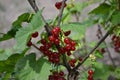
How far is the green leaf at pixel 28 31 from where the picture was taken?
160cm

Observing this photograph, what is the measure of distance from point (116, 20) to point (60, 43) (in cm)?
43

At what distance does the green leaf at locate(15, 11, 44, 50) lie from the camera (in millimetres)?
1603

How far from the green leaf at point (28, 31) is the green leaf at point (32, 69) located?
0.23 metres

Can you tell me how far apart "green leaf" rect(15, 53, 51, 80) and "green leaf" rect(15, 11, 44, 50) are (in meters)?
0.23

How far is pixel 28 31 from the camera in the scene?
1.65 m

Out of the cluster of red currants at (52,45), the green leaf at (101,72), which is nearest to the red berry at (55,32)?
the cluster of red currants at (52,45)

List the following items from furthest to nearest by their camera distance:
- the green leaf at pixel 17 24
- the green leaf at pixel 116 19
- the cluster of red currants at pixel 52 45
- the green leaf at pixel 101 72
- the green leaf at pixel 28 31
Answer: the green leaf at pixel 101 72, the green leaf at pixel 116 19, the green leaf at pixel 17 24, the cluster of red currants at pixel 52 45, the green leaf at pixel 28 31

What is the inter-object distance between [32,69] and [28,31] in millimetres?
265

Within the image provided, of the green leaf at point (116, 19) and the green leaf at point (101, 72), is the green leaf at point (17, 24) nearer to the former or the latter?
the green leaf at point (116, 19)

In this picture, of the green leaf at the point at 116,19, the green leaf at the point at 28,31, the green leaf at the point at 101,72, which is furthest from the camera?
the green leaf at the point at 101,72

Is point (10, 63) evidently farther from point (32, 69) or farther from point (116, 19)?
point (116, 19)

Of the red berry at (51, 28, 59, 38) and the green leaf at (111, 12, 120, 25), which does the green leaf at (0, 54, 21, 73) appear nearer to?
the red berry at (51, 28, 59, 38)

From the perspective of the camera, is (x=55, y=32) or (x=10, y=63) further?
(x=10, y=63)

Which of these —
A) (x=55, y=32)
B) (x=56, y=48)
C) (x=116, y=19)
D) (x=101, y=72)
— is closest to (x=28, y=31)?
(x=55, y=32)
